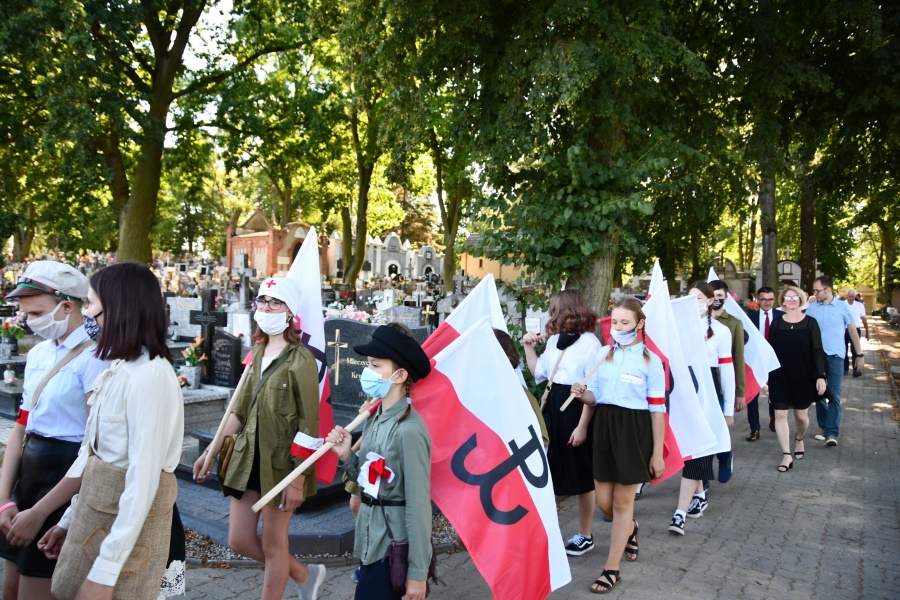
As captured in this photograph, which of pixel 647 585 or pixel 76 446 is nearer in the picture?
pixel 76 446

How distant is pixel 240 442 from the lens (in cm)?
379

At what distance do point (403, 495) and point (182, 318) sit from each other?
1539 cm

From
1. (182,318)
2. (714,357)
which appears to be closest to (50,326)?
(714,357)

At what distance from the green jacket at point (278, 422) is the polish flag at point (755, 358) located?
18.2 ft

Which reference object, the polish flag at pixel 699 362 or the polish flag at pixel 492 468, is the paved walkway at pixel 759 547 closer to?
the polish flag at pixel 699 362

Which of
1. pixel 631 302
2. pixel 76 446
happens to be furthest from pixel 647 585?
pixel 76 446

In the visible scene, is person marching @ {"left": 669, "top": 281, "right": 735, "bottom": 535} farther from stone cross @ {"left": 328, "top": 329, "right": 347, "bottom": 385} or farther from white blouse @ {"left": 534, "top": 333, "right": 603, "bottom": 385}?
stone cross @ {"left": 328, "top": 329, "right": 347, "bottom": 385}

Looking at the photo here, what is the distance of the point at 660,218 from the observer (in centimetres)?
1205

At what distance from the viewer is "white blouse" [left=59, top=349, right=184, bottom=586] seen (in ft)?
7.44

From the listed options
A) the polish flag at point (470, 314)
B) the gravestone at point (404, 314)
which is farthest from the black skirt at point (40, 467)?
the gravestone at point (404, 314)

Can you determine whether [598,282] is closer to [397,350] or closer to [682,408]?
[682,408]

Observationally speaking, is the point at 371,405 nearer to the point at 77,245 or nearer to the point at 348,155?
the point at 348,155

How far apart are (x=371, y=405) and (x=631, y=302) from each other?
216cm

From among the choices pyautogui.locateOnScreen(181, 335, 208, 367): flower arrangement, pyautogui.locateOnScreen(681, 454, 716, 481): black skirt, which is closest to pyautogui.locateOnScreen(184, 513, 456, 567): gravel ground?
pyautogui.locateOnScreen(681, 454, 716, 481): black skirt
